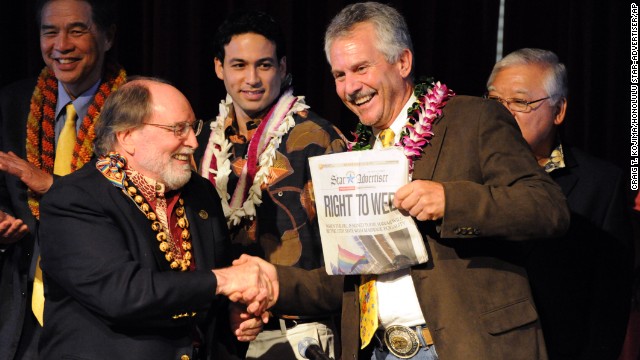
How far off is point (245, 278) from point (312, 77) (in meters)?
2.02

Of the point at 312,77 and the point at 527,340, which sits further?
the point at 312,77

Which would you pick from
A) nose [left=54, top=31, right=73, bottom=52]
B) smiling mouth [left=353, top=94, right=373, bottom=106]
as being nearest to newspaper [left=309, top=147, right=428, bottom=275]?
smiling mouth [left=353, top=94, right=373, bottom=106]

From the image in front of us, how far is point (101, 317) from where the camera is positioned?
2.91m

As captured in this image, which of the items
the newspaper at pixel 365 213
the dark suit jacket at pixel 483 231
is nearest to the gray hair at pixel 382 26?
the dark suit jacket at pixel 483 231

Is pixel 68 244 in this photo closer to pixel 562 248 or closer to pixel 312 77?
pixel 562 248

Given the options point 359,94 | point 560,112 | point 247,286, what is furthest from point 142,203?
point 560,112

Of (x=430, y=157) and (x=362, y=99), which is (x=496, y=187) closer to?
(x=430, y=157)

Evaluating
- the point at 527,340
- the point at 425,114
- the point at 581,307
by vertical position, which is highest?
the point at 425,114

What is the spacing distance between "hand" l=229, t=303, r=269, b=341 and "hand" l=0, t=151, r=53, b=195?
2.92 ft

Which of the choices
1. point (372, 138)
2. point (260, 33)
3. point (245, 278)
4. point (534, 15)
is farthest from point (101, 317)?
point (534, 15)

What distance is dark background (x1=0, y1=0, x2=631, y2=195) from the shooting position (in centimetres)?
483

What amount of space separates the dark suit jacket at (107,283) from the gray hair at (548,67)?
1742 mm

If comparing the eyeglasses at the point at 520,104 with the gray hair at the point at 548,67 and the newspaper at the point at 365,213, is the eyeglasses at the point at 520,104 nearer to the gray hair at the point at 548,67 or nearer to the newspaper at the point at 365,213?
the gray hair at the point at 548,67

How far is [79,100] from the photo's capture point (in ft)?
13.1
